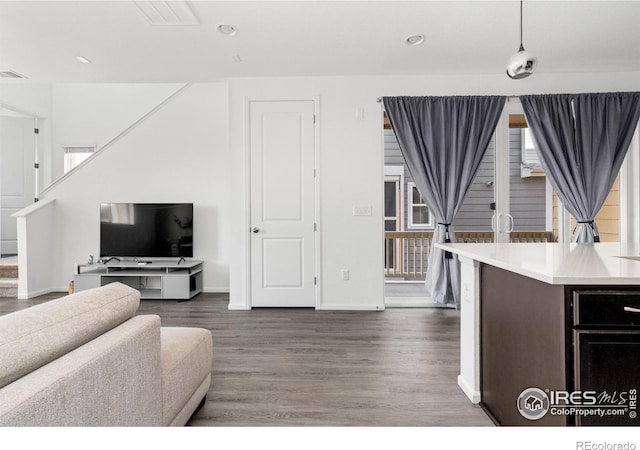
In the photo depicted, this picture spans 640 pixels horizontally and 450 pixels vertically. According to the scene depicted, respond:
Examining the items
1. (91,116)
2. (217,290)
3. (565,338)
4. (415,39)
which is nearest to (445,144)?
(415,39)

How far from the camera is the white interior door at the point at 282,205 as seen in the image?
4.18m

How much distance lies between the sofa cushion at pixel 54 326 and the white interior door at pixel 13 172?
20.6 feet

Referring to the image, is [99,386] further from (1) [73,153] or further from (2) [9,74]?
(1) [73,153]

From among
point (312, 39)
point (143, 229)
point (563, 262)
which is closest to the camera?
point (563, 262)

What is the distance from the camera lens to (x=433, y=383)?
2248mm

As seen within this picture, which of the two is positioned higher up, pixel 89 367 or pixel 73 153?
pixel 73 153

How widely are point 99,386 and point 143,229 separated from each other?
4.13m

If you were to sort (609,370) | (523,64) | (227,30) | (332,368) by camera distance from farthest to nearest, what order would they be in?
(227,30) → (332,368) → (523,64) → (609,370)

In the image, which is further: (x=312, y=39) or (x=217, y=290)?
(x=217, y=290)

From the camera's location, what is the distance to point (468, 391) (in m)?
2.06

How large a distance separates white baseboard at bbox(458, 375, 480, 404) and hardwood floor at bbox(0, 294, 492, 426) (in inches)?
1.4
